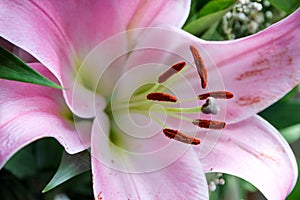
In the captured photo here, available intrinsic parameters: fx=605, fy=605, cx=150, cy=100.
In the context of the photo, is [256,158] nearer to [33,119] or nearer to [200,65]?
[200,65]

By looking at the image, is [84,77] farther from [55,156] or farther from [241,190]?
[241,190]

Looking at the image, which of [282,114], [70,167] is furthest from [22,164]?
[282,114]

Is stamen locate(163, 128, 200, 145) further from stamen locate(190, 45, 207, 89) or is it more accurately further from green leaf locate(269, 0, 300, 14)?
green leaf locate(269, 0, 300, 14)

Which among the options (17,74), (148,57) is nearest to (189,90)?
(148,57)

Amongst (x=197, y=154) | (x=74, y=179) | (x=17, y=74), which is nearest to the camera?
(x=17, y=74)

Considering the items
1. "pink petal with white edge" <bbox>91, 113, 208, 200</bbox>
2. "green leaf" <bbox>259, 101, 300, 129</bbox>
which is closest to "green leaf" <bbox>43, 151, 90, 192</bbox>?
"pink petal with white edge" <bbox>91, 113, 208, 200</bbox>

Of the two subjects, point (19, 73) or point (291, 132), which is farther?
point (291, 132)
